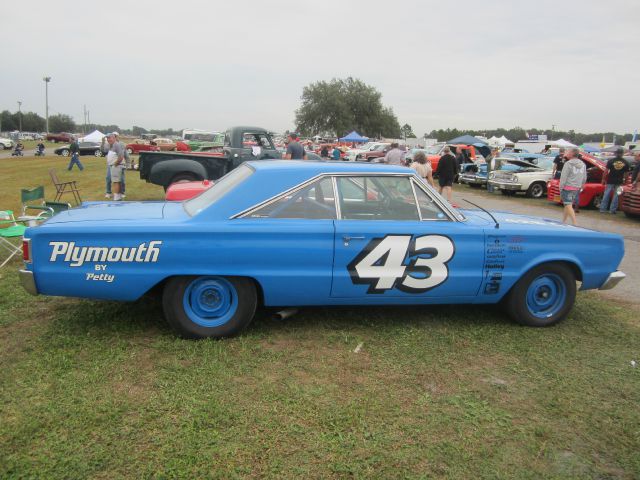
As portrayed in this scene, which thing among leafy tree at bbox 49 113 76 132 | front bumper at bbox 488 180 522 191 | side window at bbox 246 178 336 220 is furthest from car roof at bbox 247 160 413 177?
leafy tree at bbox 49 113 76 132

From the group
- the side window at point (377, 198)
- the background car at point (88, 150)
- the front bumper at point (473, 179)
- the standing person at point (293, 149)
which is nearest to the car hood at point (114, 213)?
the side window at point (377, 198)

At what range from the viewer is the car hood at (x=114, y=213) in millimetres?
3992

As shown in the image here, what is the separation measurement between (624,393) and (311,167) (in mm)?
2940

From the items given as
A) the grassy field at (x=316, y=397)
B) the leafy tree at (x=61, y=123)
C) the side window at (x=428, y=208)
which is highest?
the leafy tree at (x=61, y=123)

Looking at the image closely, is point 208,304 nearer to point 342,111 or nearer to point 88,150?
point 88,150

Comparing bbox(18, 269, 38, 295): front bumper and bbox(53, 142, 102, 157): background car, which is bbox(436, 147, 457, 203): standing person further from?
bbox(53, 142, 102, 157): background car

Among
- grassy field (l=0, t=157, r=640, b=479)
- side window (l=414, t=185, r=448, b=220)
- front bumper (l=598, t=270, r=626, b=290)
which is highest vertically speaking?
side window (l=414, t=185, r=448, b=220)

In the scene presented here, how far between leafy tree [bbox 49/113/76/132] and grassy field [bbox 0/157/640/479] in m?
111

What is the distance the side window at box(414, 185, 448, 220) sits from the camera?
4324mm

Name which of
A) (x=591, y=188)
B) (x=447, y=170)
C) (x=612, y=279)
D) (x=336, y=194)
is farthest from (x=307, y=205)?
(x=591, y=188)

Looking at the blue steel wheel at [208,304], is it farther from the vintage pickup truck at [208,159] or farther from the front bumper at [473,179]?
the front bumper at [473,179]

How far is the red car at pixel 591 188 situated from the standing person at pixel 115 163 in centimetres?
1209

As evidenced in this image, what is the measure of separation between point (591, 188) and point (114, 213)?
13879mm

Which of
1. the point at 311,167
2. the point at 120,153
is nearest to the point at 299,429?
the point at 311,167
